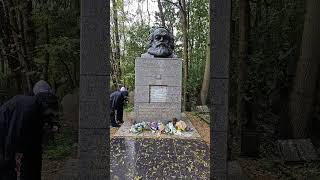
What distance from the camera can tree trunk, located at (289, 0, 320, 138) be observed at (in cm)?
813

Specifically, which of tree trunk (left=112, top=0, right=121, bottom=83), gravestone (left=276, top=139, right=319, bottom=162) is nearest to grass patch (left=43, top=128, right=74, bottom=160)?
tree trunk (left=112, top=0, right=121, bottom=83)

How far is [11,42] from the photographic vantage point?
799 cm

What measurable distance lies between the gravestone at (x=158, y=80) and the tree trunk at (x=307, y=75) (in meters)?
4.32

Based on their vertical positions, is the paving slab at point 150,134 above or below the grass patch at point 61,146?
below

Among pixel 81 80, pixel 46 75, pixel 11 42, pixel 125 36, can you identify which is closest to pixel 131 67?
pixel 125 36

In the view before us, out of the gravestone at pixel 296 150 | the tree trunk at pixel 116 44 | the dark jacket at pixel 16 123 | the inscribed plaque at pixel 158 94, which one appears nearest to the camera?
the dark jacket at pixel 16 123

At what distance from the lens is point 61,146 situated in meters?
6.06

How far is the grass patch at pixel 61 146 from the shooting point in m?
5.87

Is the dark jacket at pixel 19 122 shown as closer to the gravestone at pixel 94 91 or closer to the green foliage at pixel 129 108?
the gravestone at pixel 94 91

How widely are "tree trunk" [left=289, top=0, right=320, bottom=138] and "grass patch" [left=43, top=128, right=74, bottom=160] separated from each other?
4.70 meters

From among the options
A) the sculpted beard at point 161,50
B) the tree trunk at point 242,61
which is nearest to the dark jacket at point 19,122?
the tree trunk at point 242,61

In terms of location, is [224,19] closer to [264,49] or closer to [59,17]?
[59,17]

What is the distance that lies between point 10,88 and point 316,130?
20.5 ft

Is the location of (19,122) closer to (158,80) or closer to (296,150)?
(296,150)
